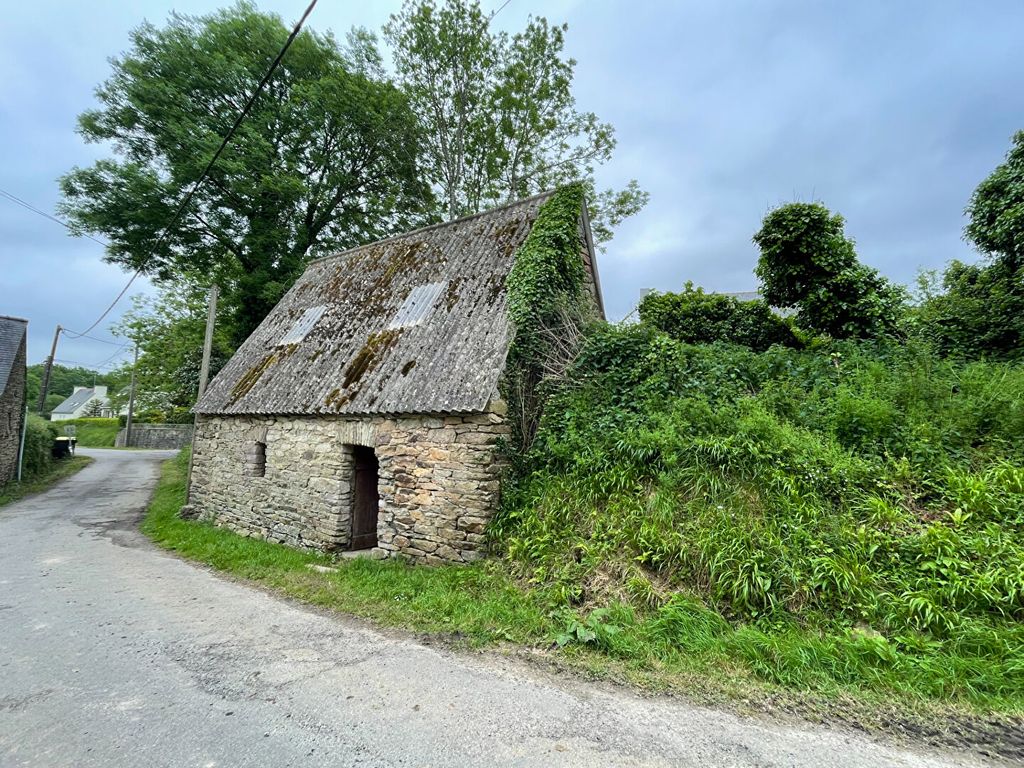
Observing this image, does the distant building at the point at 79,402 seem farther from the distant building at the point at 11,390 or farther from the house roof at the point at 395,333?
the house roof at the point at 395,333

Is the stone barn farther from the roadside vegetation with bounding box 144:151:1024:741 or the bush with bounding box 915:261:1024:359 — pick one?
the bush with bounding box 915:261:1024:359

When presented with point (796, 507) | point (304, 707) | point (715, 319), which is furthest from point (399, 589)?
point (715, 319)

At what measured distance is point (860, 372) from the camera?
6562mm

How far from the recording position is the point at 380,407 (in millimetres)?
7238

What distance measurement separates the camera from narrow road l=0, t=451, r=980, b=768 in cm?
274

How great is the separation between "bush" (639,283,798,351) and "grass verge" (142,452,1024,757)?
25.3 feet

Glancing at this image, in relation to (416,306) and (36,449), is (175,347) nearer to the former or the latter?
(36,449)

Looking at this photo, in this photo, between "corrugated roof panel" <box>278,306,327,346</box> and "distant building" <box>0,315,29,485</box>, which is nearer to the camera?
"corrugated roof panel" <box>278,306,327,346</box>

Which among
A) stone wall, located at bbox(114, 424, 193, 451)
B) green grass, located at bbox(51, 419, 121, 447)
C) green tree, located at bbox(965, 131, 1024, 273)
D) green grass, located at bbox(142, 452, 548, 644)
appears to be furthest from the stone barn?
green grass, located at bbox(51, 419, 121, 447)

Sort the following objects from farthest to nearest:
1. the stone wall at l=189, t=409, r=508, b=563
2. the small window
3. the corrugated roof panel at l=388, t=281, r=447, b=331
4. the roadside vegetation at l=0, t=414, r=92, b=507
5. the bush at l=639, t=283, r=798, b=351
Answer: the roadside vegetation at l=0, t=414, r=92, b=507 < the bush at l=639, t=283, r=798, b=351 < the small window < the corrugated roof panel at l=388, t=281, r=447, b=331 < the stone wall at l=189, t=409, r=508, b=563

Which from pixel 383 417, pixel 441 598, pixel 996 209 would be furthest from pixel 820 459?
pixel 996 209

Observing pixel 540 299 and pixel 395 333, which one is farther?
pixel 395 333

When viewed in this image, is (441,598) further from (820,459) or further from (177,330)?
(177,330)

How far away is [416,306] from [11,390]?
19153 millimetres
